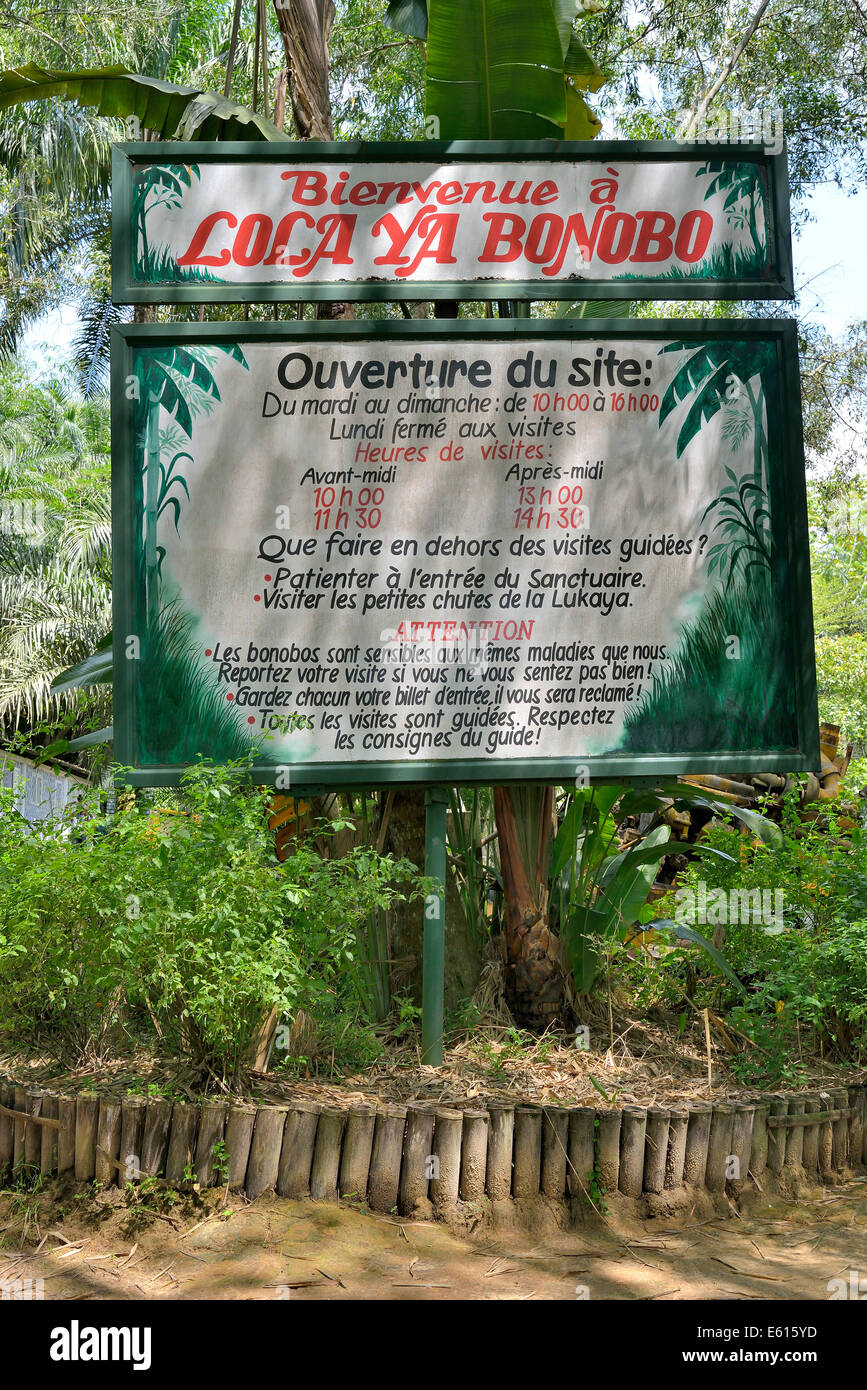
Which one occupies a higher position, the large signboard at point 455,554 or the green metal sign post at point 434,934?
the large signboard at point 455,554

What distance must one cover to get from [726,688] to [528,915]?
1.34 m

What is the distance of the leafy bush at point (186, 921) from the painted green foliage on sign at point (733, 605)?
1503 millimetres

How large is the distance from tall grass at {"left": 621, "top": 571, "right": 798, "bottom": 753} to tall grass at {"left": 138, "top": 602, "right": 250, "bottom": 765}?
169 cm

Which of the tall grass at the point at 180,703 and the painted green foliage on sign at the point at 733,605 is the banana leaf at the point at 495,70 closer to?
the painted green foliage on sign at the point at 733,605

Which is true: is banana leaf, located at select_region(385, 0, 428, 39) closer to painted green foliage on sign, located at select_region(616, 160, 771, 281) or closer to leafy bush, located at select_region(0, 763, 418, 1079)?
painted green foliage on sign, located at select_region(616, 160, 771, 281)

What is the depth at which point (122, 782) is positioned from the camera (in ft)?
14.8

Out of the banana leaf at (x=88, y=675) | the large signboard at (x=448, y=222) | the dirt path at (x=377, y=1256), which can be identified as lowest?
the dirt path at (x=377, y=1256)

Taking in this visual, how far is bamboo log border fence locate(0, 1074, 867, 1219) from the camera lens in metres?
3.67

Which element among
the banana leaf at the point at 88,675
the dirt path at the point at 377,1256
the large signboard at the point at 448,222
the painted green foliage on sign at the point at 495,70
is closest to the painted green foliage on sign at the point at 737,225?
the large signboard at the point at 448,222

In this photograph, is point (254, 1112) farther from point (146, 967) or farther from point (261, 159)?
point (261, 159)

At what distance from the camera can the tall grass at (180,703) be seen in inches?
175

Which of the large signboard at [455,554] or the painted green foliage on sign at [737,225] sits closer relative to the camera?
the large signboard at [455,554]

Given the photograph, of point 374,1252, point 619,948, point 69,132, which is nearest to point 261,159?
point 619,948

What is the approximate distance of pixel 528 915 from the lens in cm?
482
